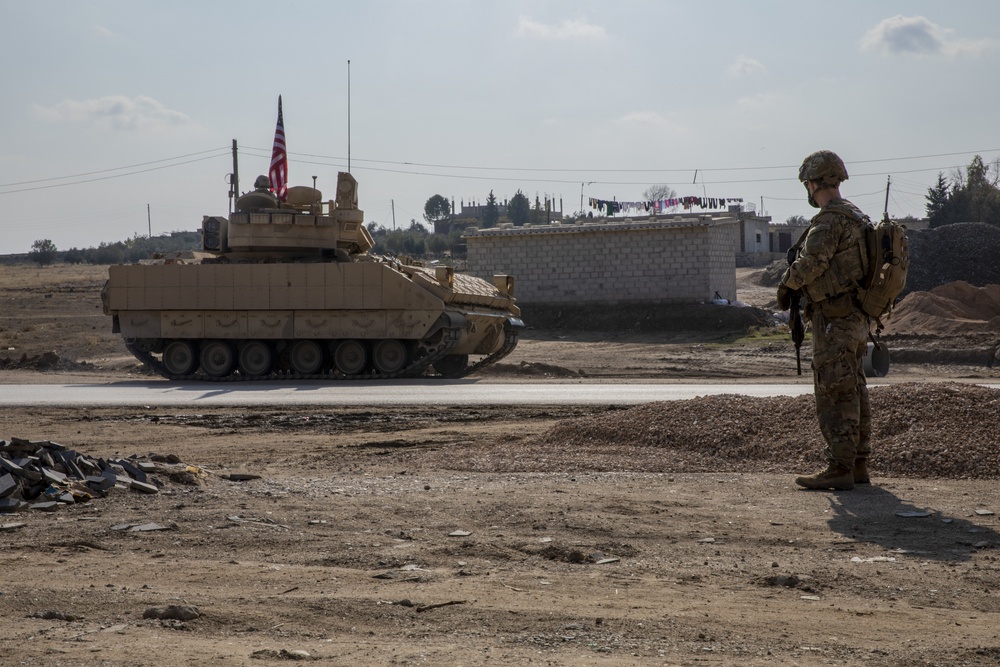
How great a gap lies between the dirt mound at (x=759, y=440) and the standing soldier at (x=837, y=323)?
932 millimetres

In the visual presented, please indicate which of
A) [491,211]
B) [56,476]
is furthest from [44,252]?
[56,476]

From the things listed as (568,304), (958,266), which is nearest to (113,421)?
(568,304)

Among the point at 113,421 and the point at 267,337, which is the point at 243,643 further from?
the point at 267,337

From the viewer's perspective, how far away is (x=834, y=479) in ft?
23.2

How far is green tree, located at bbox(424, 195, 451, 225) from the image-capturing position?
115375 millimetres

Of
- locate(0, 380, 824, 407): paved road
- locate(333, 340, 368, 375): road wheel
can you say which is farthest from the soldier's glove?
locate(333, 340, 368, 375): road wheel

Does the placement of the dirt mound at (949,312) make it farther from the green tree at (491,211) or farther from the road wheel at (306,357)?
the green tree at (491,211)

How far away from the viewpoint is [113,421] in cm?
1385

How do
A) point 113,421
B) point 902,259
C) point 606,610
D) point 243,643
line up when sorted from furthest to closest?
point 113,421, point 902,259, point 606,610, point 243,643

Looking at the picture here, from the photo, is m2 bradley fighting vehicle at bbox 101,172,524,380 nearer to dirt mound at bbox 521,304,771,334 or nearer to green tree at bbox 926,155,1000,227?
dirt mound at bbox 521,304,771,334

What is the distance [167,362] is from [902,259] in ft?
63.6

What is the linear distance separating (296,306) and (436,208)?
9434 cm

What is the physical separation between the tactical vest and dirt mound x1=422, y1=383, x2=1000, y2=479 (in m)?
1.57

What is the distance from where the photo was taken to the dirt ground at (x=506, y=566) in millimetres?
3912
